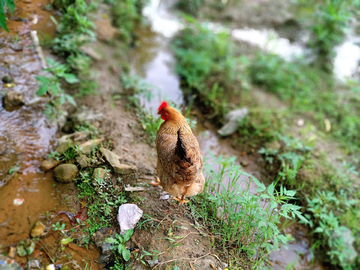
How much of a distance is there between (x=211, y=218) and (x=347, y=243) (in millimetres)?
2381

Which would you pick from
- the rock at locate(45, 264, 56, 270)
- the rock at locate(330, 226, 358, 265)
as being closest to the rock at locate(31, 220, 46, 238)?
the rock at locate(45, 264, 56, 270)

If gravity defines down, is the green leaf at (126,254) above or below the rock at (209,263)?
below

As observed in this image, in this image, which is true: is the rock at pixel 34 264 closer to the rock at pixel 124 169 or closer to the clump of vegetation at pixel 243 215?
the rock at pixel 124 169

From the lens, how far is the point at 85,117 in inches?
162

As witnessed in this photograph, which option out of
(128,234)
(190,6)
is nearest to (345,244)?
(128,234)

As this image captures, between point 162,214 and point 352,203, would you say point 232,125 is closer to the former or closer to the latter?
point 352,203

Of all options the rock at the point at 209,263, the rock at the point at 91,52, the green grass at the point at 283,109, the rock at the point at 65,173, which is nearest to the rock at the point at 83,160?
the rock at the point at 65,173

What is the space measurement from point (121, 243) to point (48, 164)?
1.51 meters

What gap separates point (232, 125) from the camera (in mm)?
5148

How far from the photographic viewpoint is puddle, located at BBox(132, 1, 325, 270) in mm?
3730

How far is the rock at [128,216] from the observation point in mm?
2787

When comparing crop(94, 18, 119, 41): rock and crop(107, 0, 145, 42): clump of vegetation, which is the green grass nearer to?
crop(107, 0, 145, 42): clump of vegetation

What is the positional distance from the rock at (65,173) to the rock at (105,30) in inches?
151

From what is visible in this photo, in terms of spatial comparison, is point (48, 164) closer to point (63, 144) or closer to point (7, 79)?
point (63, 144)
